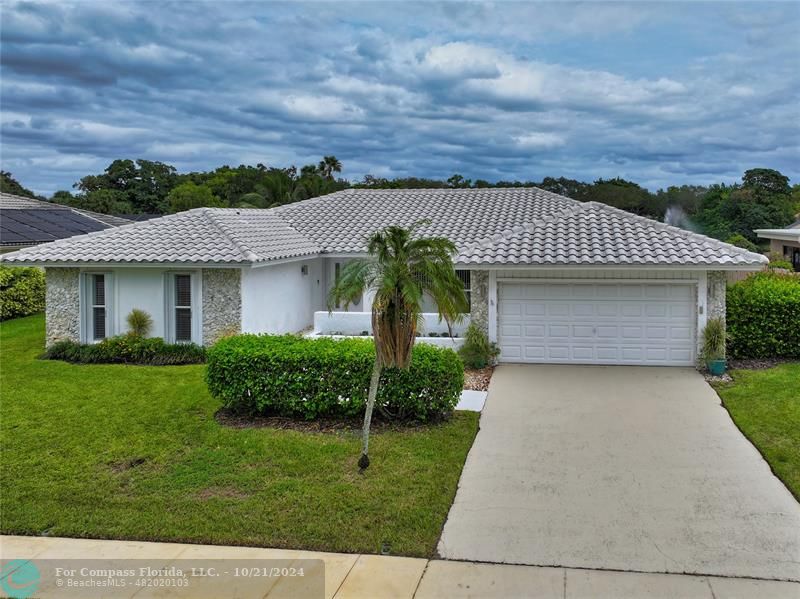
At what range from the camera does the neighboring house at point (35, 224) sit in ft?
80.6

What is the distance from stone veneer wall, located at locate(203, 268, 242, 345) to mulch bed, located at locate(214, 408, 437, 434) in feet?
18.8

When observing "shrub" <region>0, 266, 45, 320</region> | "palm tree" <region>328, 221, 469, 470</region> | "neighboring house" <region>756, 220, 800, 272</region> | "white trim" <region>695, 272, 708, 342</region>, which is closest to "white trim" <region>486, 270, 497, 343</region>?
"white trim" <region>695, 272, 708, 342</region>

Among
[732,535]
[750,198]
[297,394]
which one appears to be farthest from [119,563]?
[750,198]

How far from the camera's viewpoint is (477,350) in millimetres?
15930

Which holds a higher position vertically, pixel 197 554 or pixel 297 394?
pixel 297 394

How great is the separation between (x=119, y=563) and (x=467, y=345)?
10673mm

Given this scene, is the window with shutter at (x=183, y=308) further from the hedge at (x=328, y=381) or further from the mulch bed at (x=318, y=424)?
the mulch bed at (x=318, y=424)

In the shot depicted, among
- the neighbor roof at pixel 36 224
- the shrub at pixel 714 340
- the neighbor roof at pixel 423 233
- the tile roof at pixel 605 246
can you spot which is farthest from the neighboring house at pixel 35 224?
the shrub at pixel 714 340

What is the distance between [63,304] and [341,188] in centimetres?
3685

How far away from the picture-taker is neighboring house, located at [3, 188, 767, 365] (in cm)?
1571

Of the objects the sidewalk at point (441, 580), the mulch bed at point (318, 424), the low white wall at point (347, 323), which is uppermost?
the low white wall at point (347, 323)

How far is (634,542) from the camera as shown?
680cm

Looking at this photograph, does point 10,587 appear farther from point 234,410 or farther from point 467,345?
point 467,345

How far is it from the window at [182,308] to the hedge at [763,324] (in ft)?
44.5
